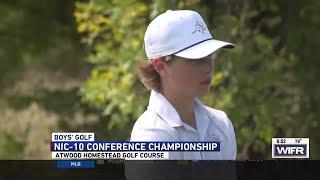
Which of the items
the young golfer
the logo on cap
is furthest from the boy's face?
the logo on cap

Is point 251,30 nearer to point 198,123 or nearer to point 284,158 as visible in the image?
point 198,123

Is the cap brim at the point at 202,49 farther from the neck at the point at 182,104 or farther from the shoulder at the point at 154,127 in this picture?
the shoulder at the point at 154,127

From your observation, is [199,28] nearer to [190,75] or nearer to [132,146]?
[190,75]

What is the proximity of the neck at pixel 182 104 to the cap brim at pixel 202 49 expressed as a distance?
15 cm

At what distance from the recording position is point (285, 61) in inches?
67.9

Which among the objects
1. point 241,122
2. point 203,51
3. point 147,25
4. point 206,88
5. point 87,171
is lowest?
point 87,171

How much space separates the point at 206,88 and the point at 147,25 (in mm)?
328

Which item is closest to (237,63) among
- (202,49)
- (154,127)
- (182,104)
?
(202,49)

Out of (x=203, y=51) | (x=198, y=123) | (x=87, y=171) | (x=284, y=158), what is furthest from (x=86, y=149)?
(x=284, y=158)

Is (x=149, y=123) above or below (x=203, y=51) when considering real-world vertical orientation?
below

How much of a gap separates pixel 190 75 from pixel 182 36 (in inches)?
5.9

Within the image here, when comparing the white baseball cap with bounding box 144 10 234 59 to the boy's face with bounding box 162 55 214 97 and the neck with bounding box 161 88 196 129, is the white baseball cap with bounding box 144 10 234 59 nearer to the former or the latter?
the boy's face with bounding box 162 55 214 97

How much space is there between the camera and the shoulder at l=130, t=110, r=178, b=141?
172 centimetres

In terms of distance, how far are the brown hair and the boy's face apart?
0.04m
